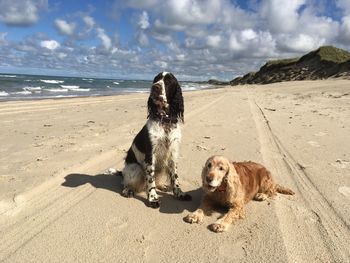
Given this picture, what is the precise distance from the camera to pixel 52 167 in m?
6.64

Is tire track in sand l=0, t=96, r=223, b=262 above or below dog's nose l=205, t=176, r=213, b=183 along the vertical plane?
below

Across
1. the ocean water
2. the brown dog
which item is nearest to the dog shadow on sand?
the brown dog

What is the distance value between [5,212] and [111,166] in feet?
8.27

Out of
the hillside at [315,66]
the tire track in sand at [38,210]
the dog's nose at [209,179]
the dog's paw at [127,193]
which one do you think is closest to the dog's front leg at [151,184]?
the dog's paw at [127,193]

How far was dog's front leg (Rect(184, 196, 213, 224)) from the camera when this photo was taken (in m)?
4.64

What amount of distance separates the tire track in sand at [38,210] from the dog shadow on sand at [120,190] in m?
0.15

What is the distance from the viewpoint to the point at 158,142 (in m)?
5.26

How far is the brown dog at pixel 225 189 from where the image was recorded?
4562mm

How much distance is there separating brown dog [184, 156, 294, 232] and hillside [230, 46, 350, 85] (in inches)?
1511

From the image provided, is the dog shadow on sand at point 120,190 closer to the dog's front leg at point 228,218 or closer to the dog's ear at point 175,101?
the dog's front leg at point 228,218

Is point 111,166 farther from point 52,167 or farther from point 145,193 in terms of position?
point 145,193

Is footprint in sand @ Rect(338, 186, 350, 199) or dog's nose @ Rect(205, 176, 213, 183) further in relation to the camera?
footprint in sand @ Rect(338, 186, 350, 199)

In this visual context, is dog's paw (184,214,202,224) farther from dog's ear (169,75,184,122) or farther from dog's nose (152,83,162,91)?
dog's nose (152,83,162,91)

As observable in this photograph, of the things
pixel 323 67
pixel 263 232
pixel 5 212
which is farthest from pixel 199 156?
pixel 323 67
